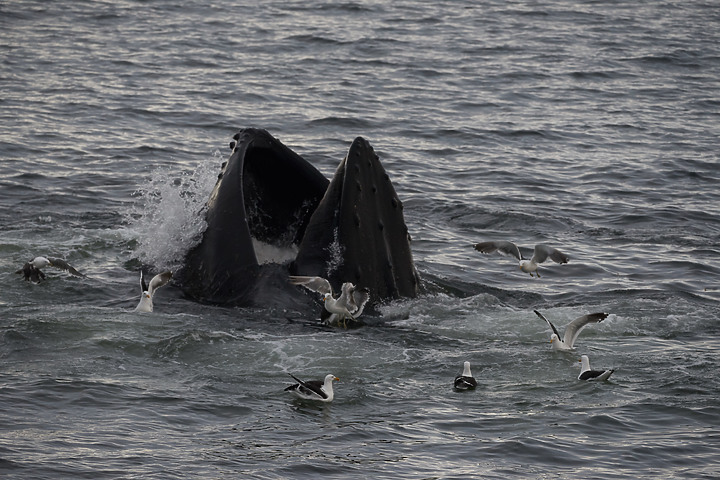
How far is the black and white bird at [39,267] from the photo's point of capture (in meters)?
10.2

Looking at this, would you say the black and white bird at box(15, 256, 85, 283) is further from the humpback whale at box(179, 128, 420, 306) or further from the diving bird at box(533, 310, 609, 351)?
the diving bird at box(533, 310, 609, 351)

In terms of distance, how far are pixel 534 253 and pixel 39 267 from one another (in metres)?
4.71

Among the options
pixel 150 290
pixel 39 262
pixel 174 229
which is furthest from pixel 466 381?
pixel 39 262

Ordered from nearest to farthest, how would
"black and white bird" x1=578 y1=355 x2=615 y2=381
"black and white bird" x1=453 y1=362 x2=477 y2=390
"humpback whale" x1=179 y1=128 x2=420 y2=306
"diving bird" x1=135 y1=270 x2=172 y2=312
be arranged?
"black and white bird" x1=453 y1=362 x2=477 y2=390 < "humpback whale" x1=179 y1=128 x2=420 y2=306 < "black and white bird" x1=578 y1=355 x2=615 y2=381 < "diving bird" x1=135 y1=270 x2=172 y2=312

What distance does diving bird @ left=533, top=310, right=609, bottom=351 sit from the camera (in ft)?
29.9

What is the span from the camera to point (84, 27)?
2880 cm

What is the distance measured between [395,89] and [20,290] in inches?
584

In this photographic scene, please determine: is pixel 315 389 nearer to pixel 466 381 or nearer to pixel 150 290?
pixel 466 381

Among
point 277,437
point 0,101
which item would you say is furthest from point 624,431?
point 0,101

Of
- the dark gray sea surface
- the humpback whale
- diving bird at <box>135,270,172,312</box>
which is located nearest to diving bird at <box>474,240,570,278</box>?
the dark gray sea surface

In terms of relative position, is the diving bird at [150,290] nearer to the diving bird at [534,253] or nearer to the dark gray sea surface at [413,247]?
the dark gray sea surface at [413,247]

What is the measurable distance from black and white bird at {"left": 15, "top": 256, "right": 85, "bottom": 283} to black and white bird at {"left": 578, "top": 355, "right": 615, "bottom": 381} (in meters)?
4.47

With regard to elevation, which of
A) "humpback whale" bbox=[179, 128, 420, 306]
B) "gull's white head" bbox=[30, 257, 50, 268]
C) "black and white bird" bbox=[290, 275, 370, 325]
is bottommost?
"gull's white head" bbox=[30, 257, 50, 268]

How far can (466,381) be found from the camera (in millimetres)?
8250
